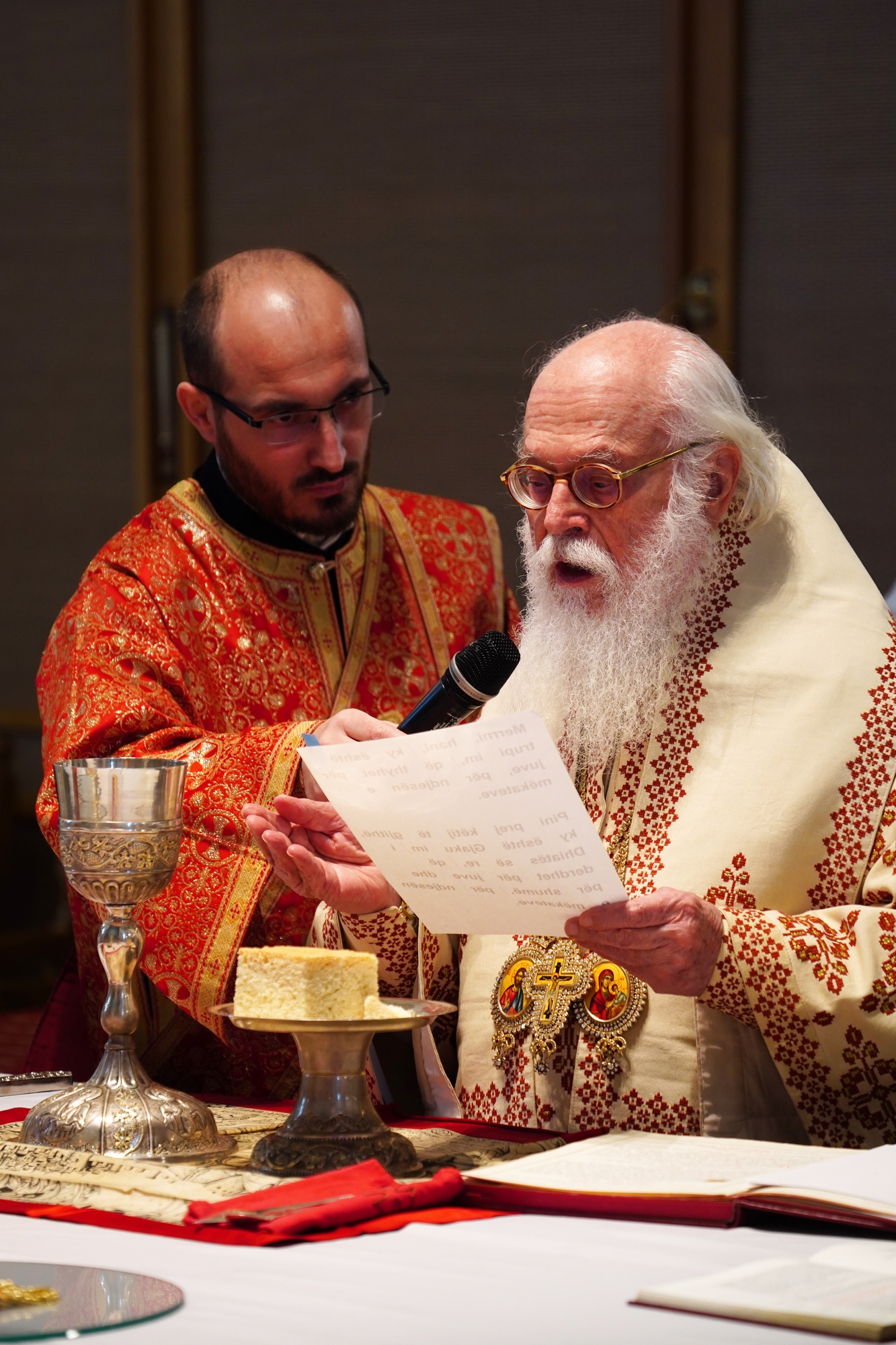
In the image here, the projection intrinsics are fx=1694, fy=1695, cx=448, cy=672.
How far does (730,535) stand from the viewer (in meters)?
2.79

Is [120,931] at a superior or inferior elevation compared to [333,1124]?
superior

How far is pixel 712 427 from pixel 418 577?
1.26 metres

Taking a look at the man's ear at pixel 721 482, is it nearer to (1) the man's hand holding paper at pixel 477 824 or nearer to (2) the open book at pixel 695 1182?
(1) the man's hand holding paper at pixel 477 824

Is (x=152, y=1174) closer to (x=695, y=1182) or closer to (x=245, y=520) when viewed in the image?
(x=695, y=1182)

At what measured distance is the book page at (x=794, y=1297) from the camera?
1.38 metres

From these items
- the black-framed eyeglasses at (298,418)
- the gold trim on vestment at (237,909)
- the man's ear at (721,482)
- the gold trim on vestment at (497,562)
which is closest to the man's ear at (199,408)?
the black-framed eyeglasses at (298,418)

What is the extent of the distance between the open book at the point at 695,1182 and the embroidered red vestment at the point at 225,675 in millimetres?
1071

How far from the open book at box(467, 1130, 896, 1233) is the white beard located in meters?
0.88

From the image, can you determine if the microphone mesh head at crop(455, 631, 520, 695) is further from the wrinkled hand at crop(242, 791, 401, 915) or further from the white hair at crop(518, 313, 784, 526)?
the white hair at crop(518, 313, 784, 526)

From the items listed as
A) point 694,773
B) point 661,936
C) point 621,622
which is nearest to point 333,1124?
point 661,936

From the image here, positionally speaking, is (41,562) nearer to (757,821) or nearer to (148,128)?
(148,128)

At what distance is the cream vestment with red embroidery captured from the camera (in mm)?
2365

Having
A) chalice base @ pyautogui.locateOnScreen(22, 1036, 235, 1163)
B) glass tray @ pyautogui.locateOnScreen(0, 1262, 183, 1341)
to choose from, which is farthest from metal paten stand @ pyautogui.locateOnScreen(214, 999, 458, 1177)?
glass tray @ pyautogui.locateOnScreen(0, 1262, 183, 1341)

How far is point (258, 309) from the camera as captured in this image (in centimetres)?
361
